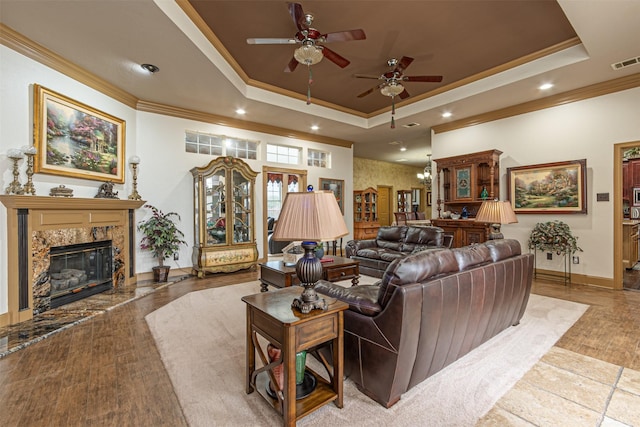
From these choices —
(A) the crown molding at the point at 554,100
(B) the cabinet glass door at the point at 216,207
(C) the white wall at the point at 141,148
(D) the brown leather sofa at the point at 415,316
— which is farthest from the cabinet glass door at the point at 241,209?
(A) the crown molding at the point at 554,100

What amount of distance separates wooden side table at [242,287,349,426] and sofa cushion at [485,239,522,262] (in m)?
1.45

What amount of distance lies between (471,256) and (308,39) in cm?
272

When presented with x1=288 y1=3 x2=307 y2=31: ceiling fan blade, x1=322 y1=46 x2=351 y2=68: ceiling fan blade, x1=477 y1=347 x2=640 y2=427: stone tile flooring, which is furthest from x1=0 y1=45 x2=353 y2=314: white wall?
x1=477 y1=347 x2=640 y2=427: stone tile flooring

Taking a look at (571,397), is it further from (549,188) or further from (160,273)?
(160,273)

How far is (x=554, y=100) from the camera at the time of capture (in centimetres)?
480

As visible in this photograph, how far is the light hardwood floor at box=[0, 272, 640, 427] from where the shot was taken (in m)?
1.70

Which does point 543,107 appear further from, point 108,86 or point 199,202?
point 108,86

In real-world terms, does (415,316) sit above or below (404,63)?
below

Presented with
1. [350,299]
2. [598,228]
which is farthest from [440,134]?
[350,299]

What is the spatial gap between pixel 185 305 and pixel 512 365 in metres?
3.46

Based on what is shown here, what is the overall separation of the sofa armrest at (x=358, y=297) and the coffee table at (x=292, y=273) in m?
1.37

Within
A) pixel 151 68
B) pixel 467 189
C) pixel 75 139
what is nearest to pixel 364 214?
pixel 467 189

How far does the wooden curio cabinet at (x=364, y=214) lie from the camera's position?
8766 millimetres

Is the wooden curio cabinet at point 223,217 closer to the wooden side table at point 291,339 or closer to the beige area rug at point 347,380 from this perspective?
the beige area rug at point 347,380
